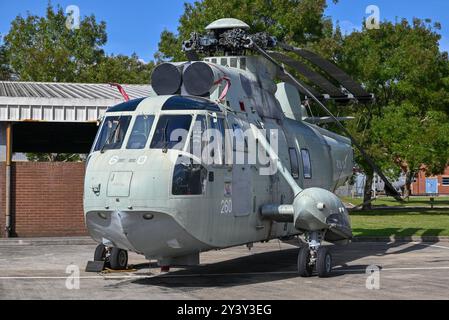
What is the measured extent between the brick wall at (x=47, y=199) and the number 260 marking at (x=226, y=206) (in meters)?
12.0

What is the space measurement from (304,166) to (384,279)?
3590 millimetres

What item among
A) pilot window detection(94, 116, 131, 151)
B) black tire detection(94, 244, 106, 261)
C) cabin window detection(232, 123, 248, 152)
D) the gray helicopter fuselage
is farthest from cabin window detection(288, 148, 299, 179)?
pilot window detection(94, 116, 131, 151)

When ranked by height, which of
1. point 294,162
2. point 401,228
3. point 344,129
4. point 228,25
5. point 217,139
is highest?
point 228,25

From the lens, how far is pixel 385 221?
3088 centimetres

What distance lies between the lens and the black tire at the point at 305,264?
12.9 meters

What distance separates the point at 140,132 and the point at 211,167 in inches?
51.3

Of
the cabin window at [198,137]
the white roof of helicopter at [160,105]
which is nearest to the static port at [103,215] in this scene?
the cabin window at [198,137]

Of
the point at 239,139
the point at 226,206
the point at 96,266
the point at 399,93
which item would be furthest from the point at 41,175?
the point at 399,93

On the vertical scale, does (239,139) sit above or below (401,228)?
above

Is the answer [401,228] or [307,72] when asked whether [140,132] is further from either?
[401,228]

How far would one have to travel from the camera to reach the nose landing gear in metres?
12.8

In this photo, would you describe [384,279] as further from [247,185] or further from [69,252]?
[69,252]

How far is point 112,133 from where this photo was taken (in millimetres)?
11594

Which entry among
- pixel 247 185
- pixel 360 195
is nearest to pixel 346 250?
pixel 247 185
